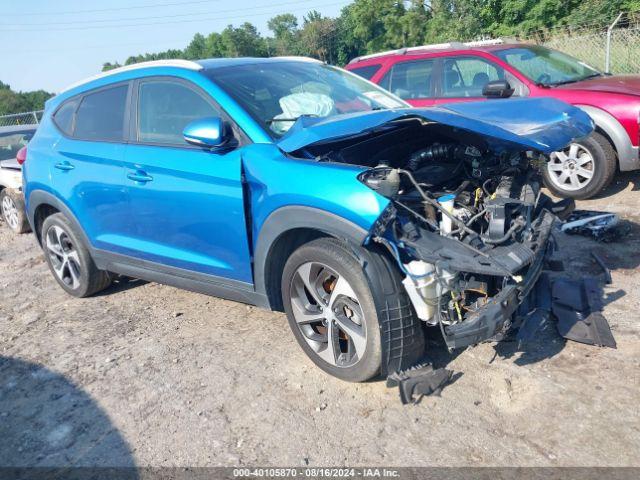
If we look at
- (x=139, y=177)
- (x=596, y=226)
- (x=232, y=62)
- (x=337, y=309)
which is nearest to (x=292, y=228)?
(x=337, y=309)

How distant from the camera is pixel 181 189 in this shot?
3.73 m

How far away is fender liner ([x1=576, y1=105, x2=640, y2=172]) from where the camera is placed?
19.8 feet

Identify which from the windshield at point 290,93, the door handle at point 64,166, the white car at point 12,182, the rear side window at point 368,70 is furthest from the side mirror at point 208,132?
the white car at point 12,182

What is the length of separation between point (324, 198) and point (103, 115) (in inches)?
99.1

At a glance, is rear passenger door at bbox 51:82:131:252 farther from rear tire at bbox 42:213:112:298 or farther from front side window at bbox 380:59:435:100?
front side window at bbox 380:59:435:100

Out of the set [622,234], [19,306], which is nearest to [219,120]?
[19,306]

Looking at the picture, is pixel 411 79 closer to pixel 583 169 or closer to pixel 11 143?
pixel 583 169

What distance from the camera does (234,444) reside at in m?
2.93

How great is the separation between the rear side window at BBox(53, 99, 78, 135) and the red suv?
12.3ft

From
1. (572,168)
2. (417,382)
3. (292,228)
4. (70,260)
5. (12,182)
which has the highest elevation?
(292,228)

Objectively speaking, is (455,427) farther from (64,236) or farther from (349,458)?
(64,236)

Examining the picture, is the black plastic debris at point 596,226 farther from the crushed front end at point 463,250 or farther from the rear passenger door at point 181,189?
the rear passenger door at point 181,189

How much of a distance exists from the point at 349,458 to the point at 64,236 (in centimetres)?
364

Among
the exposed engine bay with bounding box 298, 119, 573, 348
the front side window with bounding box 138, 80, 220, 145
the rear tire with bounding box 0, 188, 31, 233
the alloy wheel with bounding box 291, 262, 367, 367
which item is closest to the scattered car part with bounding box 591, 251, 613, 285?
the exposed engine bay with bounding box 298, 119, 573, 348
